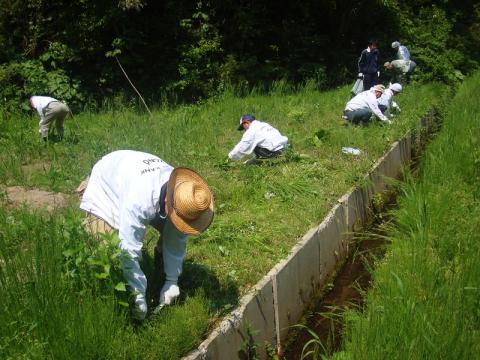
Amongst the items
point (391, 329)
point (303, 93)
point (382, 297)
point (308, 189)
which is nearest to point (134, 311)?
point (391, 329)

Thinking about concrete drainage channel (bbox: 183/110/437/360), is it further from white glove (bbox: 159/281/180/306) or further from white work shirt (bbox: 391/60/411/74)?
white work shirt (bbox: 391/60/411/74)

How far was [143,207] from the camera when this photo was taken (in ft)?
10.9

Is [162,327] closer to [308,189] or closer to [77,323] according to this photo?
[77,323]

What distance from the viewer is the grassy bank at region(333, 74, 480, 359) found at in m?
3.39

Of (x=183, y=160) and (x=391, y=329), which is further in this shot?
(x=183, y=160)

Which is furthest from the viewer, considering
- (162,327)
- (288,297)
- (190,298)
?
(288,297)

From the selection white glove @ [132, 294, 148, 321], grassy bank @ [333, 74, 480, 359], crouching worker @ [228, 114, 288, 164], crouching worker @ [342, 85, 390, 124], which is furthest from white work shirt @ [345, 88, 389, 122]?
white glove @ [132, 294, 148, 321]

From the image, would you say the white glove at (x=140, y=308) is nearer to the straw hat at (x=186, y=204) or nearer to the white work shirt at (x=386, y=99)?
the straw hat at (x=186, y=204)

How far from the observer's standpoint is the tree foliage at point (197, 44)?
13.2 m

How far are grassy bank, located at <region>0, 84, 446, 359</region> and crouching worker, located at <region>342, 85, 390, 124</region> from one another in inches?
11.9

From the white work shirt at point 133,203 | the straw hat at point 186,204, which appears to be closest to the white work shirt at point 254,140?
the white work shirt at point 133,203

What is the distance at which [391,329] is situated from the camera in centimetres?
353

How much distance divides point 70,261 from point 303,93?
1041cm

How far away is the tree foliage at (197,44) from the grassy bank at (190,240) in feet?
6.65
